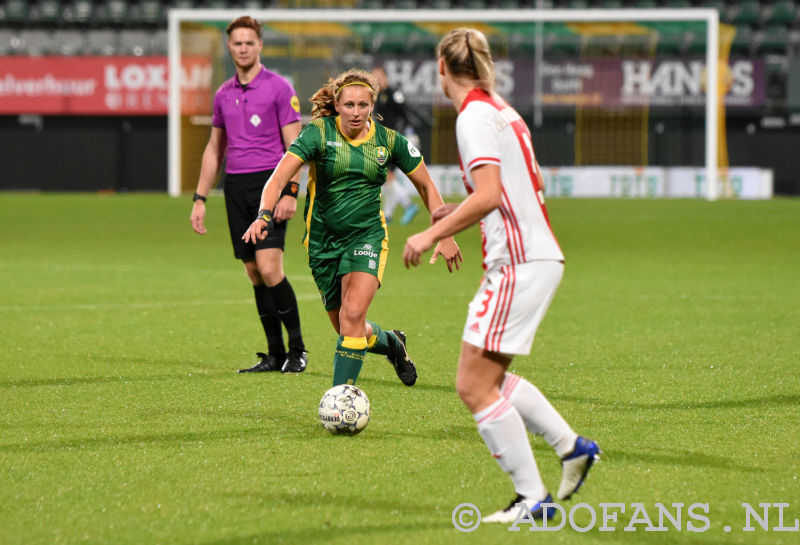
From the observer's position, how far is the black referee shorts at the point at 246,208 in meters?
Result: 7.45

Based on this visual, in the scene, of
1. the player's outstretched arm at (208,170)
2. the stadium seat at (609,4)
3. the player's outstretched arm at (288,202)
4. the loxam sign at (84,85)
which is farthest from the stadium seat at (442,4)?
the player's outstretched arm at (288,202)

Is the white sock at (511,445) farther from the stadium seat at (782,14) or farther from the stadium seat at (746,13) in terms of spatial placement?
the stadium seat at (782,14)

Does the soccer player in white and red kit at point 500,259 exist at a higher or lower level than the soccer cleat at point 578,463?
higher

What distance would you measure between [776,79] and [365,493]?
88.7 ft

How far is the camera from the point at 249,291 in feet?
38.9

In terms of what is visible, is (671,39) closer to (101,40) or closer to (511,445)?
(101,40)

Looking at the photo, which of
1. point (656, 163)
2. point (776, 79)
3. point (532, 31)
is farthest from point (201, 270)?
point (776, 79)

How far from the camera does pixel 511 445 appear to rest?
3.99 meters

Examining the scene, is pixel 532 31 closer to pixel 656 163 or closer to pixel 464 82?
pixel 656 163

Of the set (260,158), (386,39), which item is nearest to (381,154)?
(260,158)

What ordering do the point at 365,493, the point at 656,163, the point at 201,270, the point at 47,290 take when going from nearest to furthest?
the point at 365,493
the point at 47,290
the point at 201,270
the point at 656,163

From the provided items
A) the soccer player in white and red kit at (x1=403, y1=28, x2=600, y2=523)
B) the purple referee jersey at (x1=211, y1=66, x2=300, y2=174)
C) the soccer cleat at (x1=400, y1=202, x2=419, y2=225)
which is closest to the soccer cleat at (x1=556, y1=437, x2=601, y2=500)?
the soccer player in white and red kit at (x1=403, y1=28, x2=600, y2=523)

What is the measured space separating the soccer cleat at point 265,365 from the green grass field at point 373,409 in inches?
6.0

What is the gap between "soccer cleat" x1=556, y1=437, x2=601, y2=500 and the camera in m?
4.15
